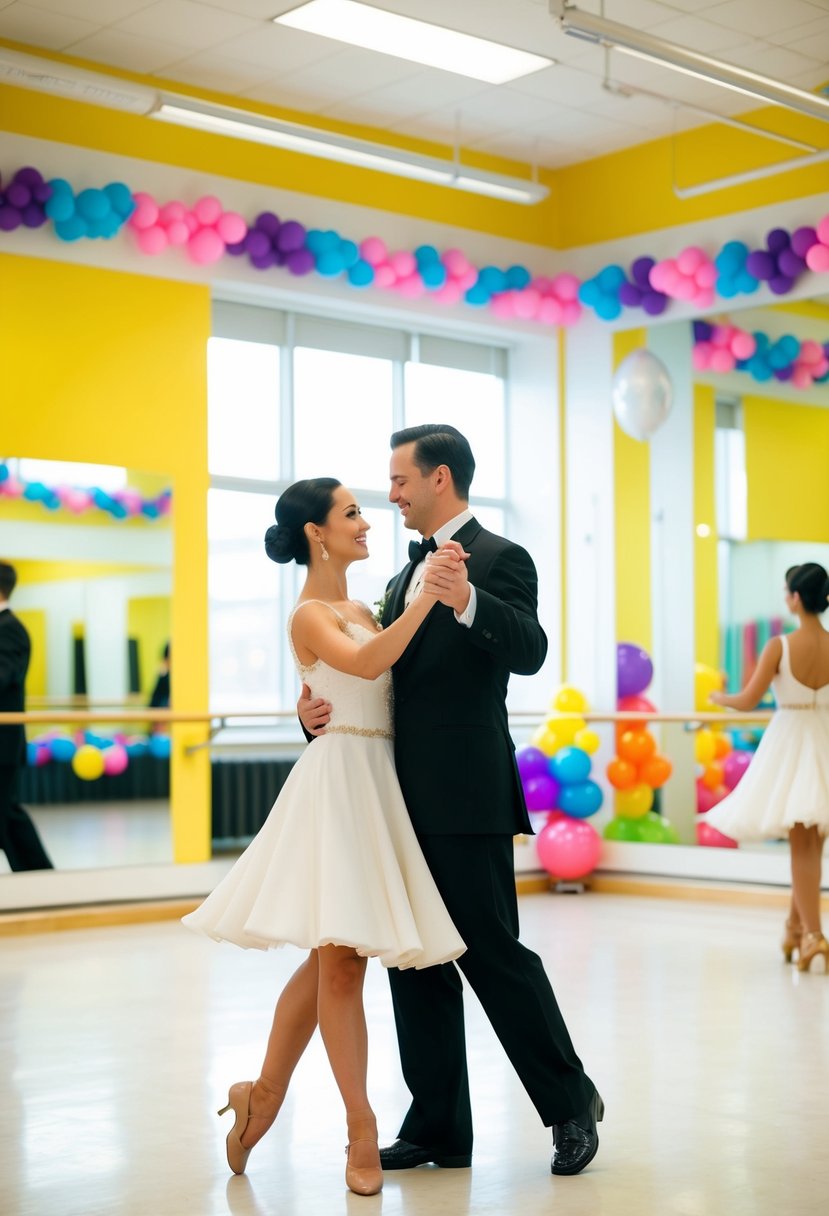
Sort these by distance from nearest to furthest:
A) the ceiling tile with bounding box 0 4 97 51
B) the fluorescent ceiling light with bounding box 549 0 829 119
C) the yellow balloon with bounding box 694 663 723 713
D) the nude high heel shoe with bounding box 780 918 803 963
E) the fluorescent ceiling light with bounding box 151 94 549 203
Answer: the fluorescent ceiling light with bounding box 549 0 829 119
the nude high heel shoe with bounding box 780 918 803 963
the fluorescent ceiling light with bounding box 151 94 549 203
the ceiling tile with bounding box 0 4 97 51
the yellow balloon with bounding box 694 663 723 713

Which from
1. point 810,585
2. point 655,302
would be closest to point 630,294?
point 655,302

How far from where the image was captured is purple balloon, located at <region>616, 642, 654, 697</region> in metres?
9.07

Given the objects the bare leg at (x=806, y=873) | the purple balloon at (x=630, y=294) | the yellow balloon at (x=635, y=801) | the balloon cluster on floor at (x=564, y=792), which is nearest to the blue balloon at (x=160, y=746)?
the balloon cluster on floor at (x=564, y=792)

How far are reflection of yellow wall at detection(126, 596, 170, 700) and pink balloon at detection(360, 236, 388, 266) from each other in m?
2.21

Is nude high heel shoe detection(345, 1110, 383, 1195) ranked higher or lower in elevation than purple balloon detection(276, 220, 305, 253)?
lower

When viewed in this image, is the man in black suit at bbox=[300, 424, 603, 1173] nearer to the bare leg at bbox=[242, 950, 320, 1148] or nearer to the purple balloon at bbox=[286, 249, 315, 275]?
the bare leg at bbox=[242, 950, 320, 1148]

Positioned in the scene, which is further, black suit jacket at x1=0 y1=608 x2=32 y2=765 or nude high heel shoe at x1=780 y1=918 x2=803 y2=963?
black suit jacket at x1=0 y1=608 x2=32 y2=765

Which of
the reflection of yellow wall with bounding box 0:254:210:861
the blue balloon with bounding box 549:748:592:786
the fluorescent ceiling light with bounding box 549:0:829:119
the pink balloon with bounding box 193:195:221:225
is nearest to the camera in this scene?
the fluorescent ceiling light with bounding box 549:0:829:119

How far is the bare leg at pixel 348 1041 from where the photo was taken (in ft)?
11.0

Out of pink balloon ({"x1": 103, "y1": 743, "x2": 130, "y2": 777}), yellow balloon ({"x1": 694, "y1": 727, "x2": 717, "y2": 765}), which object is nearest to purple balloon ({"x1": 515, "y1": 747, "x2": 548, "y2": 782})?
yellow balloon ({"x1": 694, "y1": 727, "x2": 717, "y2": 765})

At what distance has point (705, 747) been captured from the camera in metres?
8.67

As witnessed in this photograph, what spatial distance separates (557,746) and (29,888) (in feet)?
9.93

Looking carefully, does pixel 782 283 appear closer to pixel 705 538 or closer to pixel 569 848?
pixel 705 538

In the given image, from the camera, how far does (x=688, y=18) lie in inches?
287
